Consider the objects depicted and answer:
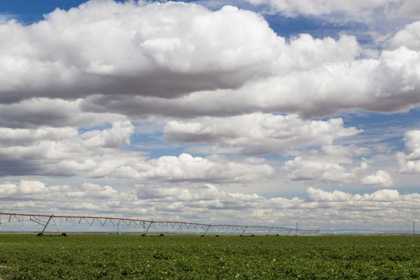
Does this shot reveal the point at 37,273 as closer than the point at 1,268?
Yes

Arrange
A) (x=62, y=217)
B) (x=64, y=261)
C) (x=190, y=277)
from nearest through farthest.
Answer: (x=190, y=277) < (x=64, y=261) < (x=62, y=217)

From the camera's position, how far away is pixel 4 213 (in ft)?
431

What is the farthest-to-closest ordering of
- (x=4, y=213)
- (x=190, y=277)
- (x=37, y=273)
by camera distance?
(x=4, y=213) < (x=37, y=273) < (x=190, y=277)

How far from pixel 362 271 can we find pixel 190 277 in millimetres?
13627

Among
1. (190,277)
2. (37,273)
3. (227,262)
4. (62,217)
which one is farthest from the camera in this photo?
(62,217)

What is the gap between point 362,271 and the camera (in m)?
38.1

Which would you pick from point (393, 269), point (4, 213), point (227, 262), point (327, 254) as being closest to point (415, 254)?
point (327, 254)

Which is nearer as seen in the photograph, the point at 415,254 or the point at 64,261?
the point at 64,261

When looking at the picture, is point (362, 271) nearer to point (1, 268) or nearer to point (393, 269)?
point (393, 269)

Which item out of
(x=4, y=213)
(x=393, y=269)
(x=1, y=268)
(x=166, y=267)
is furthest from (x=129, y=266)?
(x=4, y=213)

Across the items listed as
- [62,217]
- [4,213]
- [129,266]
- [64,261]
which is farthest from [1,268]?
[62,217]

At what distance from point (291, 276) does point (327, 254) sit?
73.3ft

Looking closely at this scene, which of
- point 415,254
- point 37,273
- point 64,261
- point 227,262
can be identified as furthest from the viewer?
point 415,254

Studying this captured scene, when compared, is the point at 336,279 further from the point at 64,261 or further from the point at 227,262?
the point at 64,261
